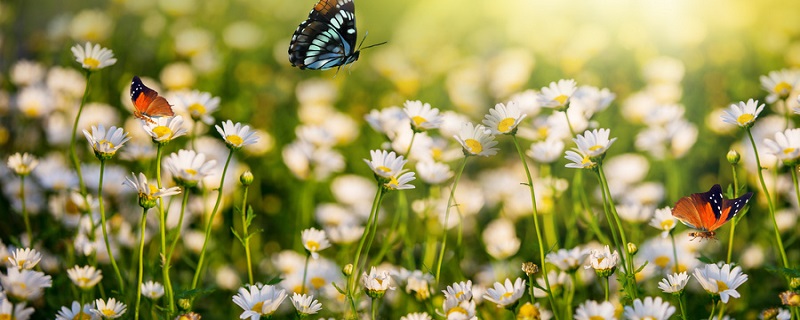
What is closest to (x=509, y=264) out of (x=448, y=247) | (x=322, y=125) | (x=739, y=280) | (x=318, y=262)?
(x=448, y=247)

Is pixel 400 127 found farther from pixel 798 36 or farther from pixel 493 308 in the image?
pixel 798 36

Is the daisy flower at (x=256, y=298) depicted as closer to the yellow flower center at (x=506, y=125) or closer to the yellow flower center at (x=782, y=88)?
the yellow flower center at (x=506, y=125)

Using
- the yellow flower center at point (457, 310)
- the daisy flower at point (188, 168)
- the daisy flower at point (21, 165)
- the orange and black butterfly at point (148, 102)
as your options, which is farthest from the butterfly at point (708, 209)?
the daisy flower at point (21, 165)

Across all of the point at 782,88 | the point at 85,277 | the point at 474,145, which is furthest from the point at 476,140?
the point at 85,277

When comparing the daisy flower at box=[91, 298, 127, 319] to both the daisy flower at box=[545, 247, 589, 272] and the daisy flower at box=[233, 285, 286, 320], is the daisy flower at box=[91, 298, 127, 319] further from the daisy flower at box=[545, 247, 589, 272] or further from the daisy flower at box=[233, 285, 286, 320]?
the daisy flower at box=[545, 247, 589, 272]

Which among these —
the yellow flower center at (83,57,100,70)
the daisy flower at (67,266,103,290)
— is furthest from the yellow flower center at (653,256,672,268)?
the yellow flower center at (83,57,100,70)

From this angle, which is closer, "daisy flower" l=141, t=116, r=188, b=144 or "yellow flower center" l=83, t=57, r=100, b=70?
"daisy flower" l=141, t=116, r=188, b=144
